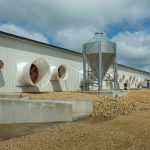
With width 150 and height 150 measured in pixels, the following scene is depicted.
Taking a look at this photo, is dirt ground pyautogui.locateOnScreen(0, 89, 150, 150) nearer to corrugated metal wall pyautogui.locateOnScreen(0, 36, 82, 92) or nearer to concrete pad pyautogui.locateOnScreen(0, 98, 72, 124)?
concrete pad pyautogui.locateOnScreen(0, 98, 72, 124)

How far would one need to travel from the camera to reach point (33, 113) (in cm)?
1349

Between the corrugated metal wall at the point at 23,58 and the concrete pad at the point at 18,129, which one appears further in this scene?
the corrugated metal wall at the point at 23,58

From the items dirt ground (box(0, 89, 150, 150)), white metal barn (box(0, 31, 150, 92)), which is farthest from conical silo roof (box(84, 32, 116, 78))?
dirt ground (box(0, 89, 150, 150))

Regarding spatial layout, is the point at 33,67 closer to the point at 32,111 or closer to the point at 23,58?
the point at 23,58

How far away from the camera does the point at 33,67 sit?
2358 centimetres

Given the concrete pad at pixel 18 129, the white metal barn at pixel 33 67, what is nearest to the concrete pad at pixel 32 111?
the concrete pad at pixel 18 129

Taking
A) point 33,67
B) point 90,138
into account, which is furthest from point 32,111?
point 33,67

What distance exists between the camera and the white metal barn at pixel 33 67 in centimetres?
2152

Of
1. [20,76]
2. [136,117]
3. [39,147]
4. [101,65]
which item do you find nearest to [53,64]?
[101,65]

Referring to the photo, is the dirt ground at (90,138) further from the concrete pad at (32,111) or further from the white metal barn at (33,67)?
the white metal barn at (33,67)

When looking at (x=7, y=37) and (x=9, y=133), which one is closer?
(x=9, y=133)

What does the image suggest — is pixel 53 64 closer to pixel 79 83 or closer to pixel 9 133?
pixel 79 83

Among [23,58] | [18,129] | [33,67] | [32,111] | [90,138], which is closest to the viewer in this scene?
[90,138]

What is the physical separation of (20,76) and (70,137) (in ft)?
40.6
